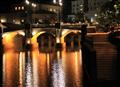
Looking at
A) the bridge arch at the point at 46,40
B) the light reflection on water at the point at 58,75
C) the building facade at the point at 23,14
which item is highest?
the building facade at the point at 23,14

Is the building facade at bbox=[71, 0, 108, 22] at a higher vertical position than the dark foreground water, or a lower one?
higher

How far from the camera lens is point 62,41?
106188 millimetres

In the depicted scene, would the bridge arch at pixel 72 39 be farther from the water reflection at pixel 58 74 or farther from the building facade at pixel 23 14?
the water reflection at pixel 58 74

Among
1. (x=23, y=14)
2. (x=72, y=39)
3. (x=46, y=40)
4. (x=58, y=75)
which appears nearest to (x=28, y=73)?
(x=58, y=75)

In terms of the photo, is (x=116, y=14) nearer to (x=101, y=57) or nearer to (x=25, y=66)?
(x=25, y=66)

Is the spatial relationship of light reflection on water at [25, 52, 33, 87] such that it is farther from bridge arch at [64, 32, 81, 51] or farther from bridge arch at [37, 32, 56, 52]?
bridge arch at [64, 32, 81, 51]

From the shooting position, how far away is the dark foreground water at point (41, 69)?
53031mm

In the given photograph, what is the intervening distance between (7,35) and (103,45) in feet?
182

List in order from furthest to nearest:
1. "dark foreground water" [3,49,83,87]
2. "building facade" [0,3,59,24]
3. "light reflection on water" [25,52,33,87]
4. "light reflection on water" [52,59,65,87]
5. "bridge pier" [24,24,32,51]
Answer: "building facade" [0,3,59,24] < "bridge pier" [24,24,32,51] < "dark foreground water" [3,49,83,87] < "light reflection on water" [25,52,33,87] < "light reflection on water" [52,59,65,87]

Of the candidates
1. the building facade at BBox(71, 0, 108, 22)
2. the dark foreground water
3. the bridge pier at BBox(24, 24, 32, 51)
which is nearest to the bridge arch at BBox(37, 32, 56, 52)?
the bridge pier at BBox(24, 24, 32, 51)

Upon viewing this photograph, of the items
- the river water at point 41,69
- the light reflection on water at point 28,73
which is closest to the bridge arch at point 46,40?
the river water at point 41,69

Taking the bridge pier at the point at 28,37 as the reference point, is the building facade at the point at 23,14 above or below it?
above

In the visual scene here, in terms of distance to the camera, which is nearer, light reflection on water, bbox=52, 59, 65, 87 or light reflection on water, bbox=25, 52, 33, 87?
light reflection on water, bbox=52, 59, 65, 87

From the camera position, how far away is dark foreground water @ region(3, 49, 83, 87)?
53.0 m
